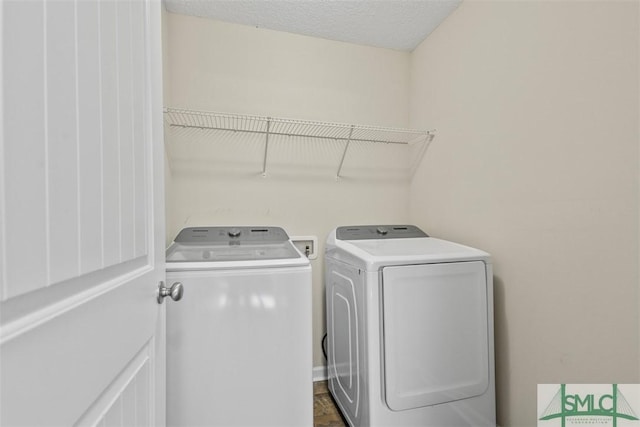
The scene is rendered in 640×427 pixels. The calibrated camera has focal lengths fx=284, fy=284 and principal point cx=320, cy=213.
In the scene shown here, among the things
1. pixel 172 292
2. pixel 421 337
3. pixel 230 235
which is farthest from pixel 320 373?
pixel 172 292

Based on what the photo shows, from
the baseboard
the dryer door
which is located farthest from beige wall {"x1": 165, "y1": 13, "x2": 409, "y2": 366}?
the dryer door

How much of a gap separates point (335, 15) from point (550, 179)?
1.54 meters

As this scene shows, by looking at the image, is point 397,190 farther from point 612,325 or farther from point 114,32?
point 114,32

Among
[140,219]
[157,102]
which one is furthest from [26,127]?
[157,102]

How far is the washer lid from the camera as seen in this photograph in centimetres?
116

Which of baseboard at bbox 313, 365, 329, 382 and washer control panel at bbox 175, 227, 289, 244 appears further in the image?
baseboard at bbox 313, 365, 329, 382

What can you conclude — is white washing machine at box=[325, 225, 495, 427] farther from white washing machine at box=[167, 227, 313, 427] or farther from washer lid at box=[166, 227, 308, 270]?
washer lid at box=[166, 227, 308, 270]

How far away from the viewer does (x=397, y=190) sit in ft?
7.26

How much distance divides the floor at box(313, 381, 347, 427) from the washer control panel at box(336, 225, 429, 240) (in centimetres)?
102

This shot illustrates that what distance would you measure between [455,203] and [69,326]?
5.94 feet

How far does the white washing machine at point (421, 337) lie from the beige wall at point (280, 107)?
711mm

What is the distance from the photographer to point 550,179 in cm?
121

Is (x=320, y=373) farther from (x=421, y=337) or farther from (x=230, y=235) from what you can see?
(x=230, y=235)

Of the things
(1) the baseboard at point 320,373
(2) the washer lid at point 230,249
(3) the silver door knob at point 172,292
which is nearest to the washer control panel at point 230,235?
(2) the washer lid at point 230,249
